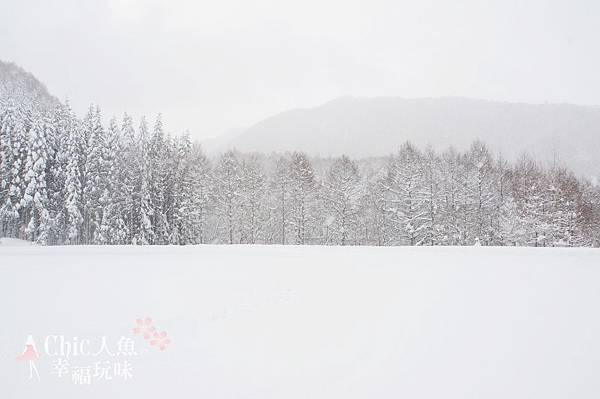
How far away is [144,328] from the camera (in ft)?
25.1

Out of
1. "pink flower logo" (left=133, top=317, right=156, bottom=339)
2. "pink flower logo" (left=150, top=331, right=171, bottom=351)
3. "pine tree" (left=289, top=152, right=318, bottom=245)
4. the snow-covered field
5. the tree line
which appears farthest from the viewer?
"pine tree" (left=289, top=152, right=318, bottom=245)

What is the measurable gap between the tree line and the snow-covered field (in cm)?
2206

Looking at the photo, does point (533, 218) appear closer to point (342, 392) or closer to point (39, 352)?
point (342, 392)

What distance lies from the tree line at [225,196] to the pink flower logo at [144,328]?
27.8 m

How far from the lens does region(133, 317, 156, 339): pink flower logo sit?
7.44 meters

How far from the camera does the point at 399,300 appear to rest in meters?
9.45

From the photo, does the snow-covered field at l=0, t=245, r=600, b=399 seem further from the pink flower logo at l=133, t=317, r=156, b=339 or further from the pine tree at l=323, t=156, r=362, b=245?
the pine tree at l=323, t=156, r=362, b=245

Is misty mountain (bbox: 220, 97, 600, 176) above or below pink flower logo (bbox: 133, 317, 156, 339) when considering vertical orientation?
above

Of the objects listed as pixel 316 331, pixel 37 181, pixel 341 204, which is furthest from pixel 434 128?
pixel 316 331

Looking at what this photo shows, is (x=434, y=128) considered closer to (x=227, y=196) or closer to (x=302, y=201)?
(x=302, y=201)

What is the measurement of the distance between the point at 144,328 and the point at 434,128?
6026 inches
